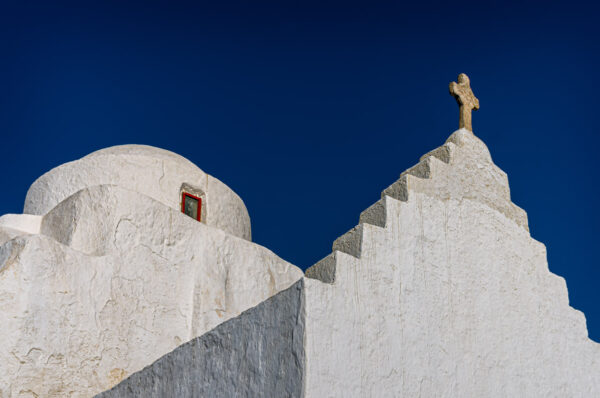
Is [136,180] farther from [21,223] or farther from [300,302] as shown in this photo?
[300,302]

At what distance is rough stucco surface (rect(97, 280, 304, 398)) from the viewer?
17.0 feet

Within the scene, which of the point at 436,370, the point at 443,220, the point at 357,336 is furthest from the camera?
the point at 443,220

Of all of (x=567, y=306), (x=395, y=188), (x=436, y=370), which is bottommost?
(x=436, y=370)

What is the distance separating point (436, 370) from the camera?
19.8 feet

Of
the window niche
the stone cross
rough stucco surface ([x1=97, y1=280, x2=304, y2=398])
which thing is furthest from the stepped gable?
the window niche

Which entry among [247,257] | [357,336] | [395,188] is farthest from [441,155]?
[247,257]

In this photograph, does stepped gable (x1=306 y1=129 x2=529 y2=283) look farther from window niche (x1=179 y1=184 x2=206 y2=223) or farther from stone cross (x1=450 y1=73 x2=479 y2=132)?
window niche (x1=179 y1=184 x2=206 y2=223)

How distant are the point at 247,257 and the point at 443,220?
363 cm

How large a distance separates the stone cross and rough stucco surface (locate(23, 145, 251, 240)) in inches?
176

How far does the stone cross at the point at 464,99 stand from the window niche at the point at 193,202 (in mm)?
4494

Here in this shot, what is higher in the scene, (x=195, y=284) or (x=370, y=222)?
(x=195, y=284)

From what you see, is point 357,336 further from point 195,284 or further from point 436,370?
point 195,284

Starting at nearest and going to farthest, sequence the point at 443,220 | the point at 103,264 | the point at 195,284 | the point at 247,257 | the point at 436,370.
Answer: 1. the point at 436,370
2. the point at 443,220
3. the point at 103,264
4. the point at 195,284
5. the point at 247,257

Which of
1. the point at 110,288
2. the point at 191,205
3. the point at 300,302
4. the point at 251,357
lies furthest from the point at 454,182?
the point at 191,205
